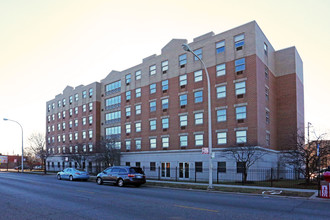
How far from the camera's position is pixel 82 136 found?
52000 mm

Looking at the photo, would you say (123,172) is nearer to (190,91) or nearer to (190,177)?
(190,177)

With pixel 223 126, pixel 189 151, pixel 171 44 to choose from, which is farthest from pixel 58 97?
pixel 223 126

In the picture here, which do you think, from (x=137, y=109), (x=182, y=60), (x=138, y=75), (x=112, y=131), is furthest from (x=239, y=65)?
(x=112, y=131)

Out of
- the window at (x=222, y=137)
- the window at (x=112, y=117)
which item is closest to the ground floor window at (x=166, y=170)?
the window at (x=222, y=137)

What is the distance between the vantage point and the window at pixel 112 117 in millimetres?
44500

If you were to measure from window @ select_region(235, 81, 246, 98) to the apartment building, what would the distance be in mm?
107

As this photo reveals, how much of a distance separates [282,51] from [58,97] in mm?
46981

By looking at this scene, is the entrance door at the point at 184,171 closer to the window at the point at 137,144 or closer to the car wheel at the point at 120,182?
the window at the point at 137,144

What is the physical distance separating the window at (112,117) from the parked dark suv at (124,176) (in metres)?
21.2

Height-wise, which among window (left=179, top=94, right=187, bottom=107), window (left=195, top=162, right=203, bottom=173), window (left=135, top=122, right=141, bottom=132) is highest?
window (left=179, top=94, right=187, bottom=107)

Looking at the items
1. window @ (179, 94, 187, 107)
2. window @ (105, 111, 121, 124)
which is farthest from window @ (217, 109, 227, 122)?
window @ (105, 111, 121, 124)

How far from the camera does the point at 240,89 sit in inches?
1159

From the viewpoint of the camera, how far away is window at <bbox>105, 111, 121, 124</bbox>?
4450 cm

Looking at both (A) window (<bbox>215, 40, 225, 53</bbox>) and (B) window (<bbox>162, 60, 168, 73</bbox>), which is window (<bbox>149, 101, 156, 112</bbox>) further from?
(A) window (<bbox>215, 40, 225, 53</bbox>)
